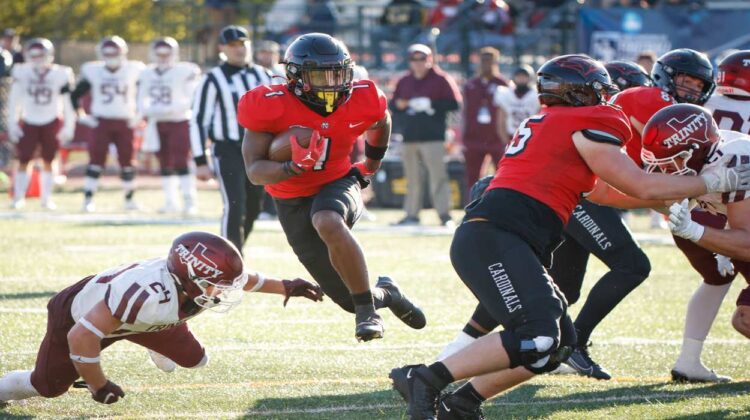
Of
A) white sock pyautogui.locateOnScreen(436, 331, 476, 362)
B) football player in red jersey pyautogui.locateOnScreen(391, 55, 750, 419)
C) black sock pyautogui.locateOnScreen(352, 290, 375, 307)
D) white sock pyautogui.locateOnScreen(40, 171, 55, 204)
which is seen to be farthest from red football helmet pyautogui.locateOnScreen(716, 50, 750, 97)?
white sock pyautogui.locateOnScreen(40, 171, 55, 204)

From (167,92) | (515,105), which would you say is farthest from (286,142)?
(167,92)

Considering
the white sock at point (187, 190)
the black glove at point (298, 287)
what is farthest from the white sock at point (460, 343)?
the white sock at point (187, 190)

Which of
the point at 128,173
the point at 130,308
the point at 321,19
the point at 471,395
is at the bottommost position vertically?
the point at 128,173

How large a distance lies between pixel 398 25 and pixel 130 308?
12300 millimetres

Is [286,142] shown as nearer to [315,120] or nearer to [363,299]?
[315,120]

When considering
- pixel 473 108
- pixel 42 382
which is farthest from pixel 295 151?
pixel 473 108

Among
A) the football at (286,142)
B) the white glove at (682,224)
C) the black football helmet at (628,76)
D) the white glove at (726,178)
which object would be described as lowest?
the white glove at (682,224)

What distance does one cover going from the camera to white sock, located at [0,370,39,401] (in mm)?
4617

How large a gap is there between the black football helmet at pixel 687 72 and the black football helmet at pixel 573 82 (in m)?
1.26

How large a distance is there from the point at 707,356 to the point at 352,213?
2.01 metres

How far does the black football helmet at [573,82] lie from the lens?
4430 mm

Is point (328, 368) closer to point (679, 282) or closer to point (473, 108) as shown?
point (679, 282)

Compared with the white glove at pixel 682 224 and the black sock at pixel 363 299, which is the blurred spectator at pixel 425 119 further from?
the white glove at pixel 682 224

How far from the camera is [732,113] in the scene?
582 centimetres
